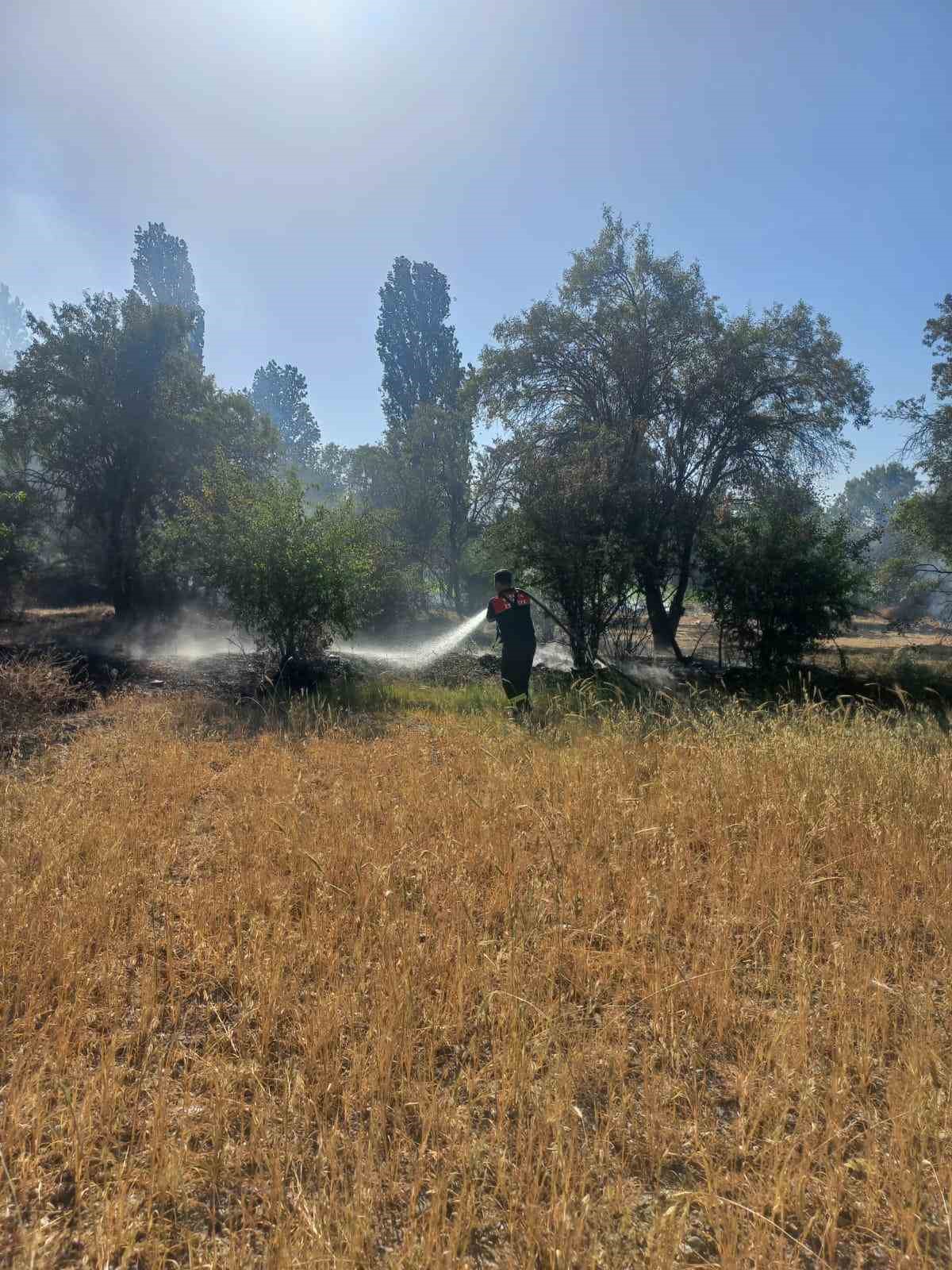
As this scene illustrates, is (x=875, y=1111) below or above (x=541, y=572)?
below

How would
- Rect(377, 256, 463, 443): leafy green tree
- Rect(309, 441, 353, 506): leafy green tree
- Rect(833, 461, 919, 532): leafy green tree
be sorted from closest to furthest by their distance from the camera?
Rect(377, 256, 463, 443): leafy green tree → Rect(309, 441, 353, 506): leafy green tree → Rect(833, 461, 919, 532): leafy green tree

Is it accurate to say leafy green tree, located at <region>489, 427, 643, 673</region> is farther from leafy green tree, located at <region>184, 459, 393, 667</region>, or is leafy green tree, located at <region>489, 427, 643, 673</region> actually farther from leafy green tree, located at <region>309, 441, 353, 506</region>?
leafy green tree, located at <region>309, 441, 353, 506</region>

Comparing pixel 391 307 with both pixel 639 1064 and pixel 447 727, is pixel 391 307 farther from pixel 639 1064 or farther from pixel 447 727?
pixel 639 1064

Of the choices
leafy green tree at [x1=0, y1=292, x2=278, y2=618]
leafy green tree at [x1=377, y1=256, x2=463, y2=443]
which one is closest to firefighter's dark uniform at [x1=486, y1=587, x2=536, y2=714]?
leafy green tree at [x1=0, y1=292, x2=278, y2=618]

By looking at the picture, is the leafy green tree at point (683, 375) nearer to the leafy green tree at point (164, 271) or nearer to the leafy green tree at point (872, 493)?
the leafy green tree at point (164, 271)

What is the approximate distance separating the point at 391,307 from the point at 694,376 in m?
31.4

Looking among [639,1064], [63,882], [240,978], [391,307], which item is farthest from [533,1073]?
[391,307]

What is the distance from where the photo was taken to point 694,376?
17.5 metres

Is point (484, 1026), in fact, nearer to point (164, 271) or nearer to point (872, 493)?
point (164, 271)

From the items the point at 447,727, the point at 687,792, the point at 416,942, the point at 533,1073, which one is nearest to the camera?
the point at 533,1073

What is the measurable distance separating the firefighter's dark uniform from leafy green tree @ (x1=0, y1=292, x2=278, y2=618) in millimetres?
16032

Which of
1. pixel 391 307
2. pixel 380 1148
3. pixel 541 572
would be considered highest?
pixel 391 307

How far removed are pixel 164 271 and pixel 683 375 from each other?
172 feet

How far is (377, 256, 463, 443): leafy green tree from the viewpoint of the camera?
139 feet
